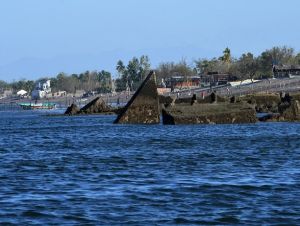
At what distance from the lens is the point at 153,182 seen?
24750 millimetres

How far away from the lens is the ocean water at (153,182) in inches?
752

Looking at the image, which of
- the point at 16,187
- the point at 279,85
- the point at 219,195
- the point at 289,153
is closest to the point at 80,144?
the point at 289,153

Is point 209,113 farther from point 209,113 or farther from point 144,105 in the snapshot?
point 144,105

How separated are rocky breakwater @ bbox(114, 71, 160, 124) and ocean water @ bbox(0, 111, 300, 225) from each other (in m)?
14.7

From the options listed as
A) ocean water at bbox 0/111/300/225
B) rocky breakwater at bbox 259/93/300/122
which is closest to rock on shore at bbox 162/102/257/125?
rocky breakwater at bbox 259/93/300/122

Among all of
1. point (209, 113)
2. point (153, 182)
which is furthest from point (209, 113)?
point (153, 182)

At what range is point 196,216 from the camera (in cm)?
1895

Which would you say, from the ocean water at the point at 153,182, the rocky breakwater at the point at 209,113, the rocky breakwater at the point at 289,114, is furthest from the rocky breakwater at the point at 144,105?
the ocean water at the point at 153,182

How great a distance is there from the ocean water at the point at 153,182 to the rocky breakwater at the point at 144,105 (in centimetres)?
1470

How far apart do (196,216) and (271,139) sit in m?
26.0

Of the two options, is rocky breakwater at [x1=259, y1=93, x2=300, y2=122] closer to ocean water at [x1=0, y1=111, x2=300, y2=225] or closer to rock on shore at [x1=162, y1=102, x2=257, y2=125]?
rock on shore at [x1=162, y1=102, x2=257, y2=125]

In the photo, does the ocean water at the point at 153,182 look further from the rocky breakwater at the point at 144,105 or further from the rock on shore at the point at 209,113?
the rocky breakwater at the point at 144,105

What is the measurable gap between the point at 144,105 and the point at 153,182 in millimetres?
Answer: 34963

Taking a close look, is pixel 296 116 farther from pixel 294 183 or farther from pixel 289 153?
pixel 294 183
